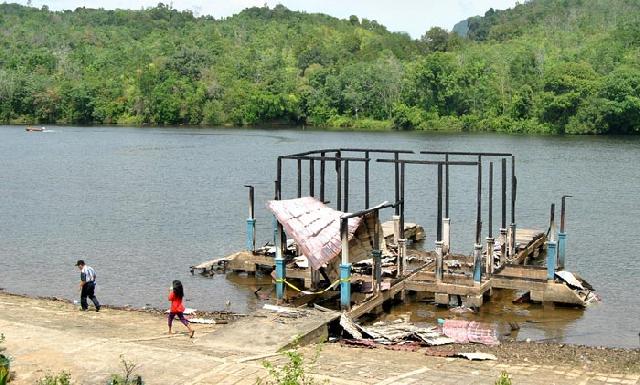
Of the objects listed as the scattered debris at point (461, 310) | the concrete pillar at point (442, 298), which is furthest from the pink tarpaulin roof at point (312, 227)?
the scattered debris at point (461, 310)

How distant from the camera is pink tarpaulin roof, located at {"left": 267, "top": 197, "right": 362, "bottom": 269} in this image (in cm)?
2172

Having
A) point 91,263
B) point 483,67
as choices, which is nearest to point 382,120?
point 483,67

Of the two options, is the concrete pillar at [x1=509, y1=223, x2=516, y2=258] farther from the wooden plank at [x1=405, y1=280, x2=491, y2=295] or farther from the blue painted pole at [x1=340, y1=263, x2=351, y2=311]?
the blue painted pole at [x1=340, y1=263, x2=351, y2=311]

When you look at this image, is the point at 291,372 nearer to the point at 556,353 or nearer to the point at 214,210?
the point at 556,353

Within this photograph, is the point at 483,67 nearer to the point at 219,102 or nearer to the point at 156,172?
the point at 219,102

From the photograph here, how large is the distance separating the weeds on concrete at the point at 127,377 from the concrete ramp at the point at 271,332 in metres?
2.04

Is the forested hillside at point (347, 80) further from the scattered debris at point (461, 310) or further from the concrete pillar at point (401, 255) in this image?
the scattered debris at point (461, 310)

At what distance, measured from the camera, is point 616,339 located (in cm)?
2114

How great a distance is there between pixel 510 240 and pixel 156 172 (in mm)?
A: 35923

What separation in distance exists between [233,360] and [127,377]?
2662 millimetres

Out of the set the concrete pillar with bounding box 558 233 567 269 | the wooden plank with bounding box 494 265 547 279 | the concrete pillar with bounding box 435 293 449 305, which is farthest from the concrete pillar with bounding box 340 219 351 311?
the concrete pillar with bounding box 558 233 567 269

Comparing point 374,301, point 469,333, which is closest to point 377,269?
point 374,301

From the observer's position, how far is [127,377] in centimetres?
1345

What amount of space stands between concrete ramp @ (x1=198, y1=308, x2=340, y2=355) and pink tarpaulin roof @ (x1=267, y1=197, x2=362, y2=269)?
2.51m
